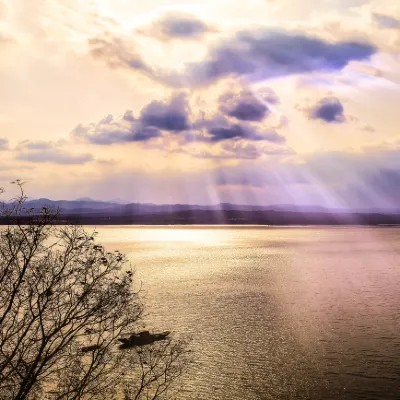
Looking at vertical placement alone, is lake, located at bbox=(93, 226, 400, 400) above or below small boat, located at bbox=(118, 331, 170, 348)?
below

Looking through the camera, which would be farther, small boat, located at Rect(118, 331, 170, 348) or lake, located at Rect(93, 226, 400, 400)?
small boat, located at Rect(118, 331, 170, 348)

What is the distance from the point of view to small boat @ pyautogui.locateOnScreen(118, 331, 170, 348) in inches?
1502

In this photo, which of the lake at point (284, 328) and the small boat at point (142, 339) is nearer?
the lake at point (284, 328)

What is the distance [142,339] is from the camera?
39188 millimetres

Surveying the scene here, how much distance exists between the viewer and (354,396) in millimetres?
28641

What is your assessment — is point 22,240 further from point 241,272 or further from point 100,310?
point 241,272

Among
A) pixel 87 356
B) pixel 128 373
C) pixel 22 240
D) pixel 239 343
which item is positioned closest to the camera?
pixel 22 240

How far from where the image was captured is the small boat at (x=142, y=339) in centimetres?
3816

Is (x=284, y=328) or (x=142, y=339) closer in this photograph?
(x=142, y=339)

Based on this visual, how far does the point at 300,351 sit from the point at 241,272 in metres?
55.5

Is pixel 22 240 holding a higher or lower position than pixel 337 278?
higher

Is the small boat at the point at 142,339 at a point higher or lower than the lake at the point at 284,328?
higher

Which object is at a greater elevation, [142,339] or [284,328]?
[142,339]

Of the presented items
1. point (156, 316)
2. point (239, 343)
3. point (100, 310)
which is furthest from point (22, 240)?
point (156, 316)
